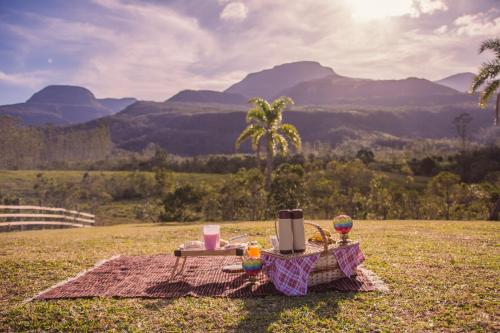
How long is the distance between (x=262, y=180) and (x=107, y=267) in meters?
29.3

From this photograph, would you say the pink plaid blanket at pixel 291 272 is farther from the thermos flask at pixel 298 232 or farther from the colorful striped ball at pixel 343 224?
the colorful striped ball at pixel 343 224

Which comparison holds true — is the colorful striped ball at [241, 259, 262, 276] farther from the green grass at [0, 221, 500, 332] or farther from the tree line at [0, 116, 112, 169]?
the tree line at [0, 116, 112, 169]

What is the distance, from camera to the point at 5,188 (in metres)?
74.1

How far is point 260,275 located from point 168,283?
1.98 meters

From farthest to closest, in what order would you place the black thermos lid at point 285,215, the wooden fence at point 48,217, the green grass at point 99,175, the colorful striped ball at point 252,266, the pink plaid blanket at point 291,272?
the green grass at point 99,175 < the wooden fence at point 48,217 < the colorful striped ball at point 252,266 < the black thermos lid at point 285,215 < the pink plaid blanket at point 291,272

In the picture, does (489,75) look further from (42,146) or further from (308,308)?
(42,146)

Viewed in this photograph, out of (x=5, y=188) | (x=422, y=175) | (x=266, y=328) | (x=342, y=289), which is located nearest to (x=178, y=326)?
(x=266, y=328)

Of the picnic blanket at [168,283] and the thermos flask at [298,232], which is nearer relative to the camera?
the picnic blanket at [168,283]

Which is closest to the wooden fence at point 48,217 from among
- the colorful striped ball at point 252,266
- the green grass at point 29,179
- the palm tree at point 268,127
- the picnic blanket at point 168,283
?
the palm tree at point 268,127

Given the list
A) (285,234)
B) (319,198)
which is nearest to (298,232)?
(285,234)

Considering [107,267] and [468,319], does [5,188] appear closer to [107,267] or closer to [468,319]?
[107,267]

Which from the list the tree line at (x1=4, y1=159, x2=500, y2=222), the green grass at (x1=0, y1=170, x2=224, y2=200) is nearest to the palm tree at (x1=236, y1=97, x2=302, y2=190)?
the tree line at (x1=4, y1=159, x2=500, y2=222)

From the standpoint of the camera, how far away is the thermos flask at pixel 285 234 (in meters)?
8.12

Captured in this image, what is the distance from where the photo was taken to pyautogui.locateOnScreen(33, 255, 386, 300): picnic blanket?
8031 mm
